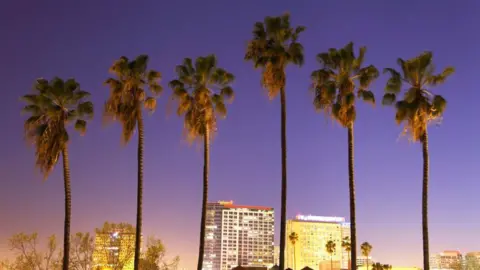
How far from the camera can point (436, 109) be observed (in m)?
Result: 37.0

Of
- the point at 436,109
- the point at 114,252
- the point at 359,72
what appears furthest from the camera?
the point at 114,252

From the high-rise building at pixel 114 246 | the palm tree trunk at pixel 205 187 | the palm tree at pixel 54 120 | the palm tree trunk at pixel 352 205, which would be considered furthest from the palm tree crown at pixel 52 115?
the high-rise building at pixel 114 246

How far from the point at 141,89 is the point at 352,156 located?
614 inches

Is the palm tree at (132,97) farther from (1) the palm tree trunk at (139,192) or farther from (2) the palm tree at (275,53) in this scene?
(2) the palm tree at (275,53)

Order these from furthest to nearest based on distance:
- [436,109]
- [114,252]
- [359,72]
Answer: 1. [114,252]
2. [359,72]
3. [436,109]

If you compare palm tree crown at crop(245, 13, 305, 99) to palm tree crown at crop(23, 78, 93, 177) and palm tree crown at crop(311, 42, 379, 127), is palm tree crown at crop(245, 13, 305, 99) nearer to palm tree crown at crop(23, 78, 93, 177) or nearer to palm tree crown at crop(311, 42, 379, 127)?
palm tree crown at crop(311, 42, 379, 127)

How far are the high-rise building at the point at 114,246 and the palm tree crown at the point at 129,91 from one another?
2716 centimetres

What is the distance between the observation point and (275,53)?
39.6m

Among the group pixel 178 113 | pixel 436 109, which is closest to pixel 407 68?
pixel 436 109

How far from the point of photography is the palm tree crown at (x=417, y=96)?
3715 centimetres

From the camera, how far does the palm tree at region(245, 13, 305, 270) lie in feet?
130

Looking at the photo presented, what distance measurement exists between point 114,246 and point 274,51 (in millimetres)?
36998

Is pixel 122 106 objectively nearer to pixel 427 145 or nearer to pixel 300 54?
pixel 300 54

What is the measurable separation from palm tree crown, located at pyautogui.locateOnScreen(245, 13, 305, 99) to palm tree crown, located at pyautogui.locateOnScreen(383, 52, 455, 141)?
695cm
